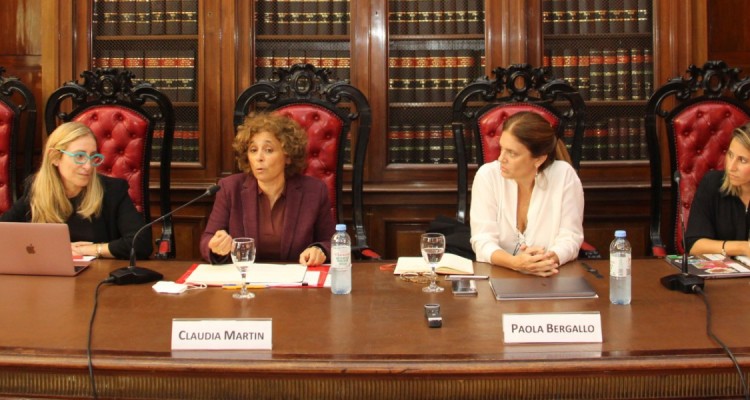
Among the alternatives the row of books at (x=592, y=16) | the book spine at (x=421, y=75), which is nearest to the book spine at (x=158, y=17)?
the book spine at (x=421, y=75)

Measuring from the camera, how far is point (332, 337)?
1632 mm

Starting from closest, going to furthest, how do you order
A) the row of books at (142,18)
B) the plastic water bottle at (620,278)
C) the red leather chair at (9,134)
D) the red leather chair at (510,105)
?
1. the plastic water bottle at (620,278)
2. the red leather chair at (510,105)
3. the red leather chair at (9,134)
4. the row of books at (142,18)

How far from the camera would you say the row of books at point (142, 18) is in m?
3.93

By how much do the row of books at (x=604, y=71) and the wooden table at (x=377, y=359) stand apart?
2.26m

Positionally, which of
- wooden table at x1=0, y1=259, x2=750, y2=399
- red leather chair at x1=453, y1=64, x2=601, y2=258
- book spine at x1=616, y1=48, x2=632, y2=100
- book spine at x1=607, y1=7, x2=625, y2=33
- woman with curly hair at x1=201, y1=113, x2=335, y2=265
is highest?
book spine at x1=607, y1=7, x2=625, y2=33

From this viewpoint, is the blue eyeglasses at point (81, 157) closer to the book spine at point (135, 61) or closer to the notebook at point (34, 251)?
the notebook at point (34, 251)

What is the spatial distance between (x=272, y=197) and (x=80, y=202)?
2.08ft

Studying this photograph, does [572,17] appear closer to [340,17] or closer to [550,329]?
[340,17]

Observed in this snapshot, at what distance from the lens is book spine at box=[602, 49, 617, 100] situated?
392 centimetres

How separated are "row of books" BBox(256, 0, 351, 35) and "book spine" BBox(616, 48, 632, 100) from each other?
4.30 ft

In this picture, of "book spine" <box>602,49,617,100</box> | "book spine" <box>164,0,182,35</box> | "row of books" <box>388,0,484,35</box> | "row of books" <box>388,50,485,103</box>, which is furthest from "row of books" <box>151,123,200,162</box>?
"book spine" <box>602,49,617,100</box>

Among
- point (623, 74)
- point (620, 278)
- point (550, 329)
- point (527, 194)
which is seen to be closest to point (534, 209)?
point (527, 194)

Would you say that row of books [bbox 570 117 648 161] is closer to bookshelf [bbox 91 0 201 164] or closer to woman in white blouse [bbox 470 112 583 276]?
woman in white blouse [bbox 470 112 583 276]

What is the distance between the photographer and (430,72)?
3.95 metres
